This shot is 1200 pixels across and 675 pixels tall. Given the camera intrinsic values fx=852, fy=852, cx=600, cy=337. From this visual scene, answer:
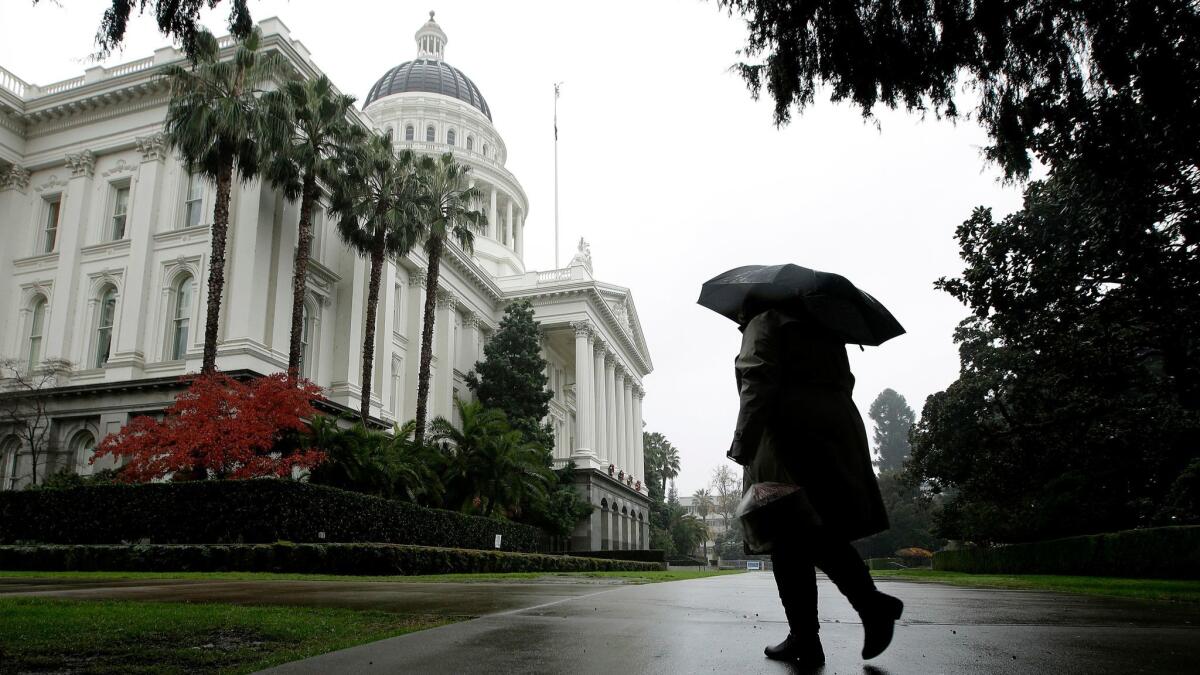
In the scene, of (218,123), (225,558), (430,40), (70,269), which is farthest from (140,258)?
(430,40)

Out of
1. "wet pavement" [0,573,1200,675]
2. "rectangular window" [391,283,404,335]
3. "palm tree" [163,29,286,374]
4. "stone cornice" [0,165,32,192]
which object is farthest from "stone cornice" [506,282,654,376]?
"wet pavement" [0,573,1200,675]

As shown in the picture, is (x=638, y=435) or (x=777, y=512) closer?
(x=777, y=512)

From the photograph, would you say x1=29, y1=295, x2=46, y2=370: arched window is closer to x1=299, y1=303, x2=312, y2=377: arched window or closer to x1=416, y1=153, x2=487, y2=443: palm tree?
x1=299, y1=303, x2=312, y2=377: arched window

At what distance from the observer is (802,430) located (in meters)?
3.71

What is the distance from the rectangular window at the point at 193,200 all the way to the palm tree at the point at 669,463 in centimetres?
6504

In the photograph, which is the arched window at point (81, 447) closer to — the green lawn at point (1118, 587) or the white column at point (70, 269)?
the white column at point (70, 269)

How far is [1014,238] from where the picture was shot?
15234 millimetres

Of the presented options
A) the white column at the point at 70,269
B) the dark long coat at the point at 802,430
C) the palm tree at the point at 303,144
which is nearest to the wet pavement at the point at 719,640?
the dark long coat at the point at 802,430

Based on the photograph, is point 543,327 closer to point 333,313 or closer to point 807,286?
point 333,313

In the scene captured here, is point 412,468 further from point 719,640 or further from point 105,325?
point 719,640

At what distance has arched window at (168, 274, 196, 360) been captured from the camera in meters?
28.8

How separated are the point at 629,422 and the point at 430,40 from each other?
39704 millimetres

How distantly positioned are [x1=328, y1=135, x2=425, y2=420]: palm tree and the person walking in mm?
25421

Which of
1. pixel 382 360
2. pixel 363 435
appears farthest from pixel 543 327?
pixel 363 435
